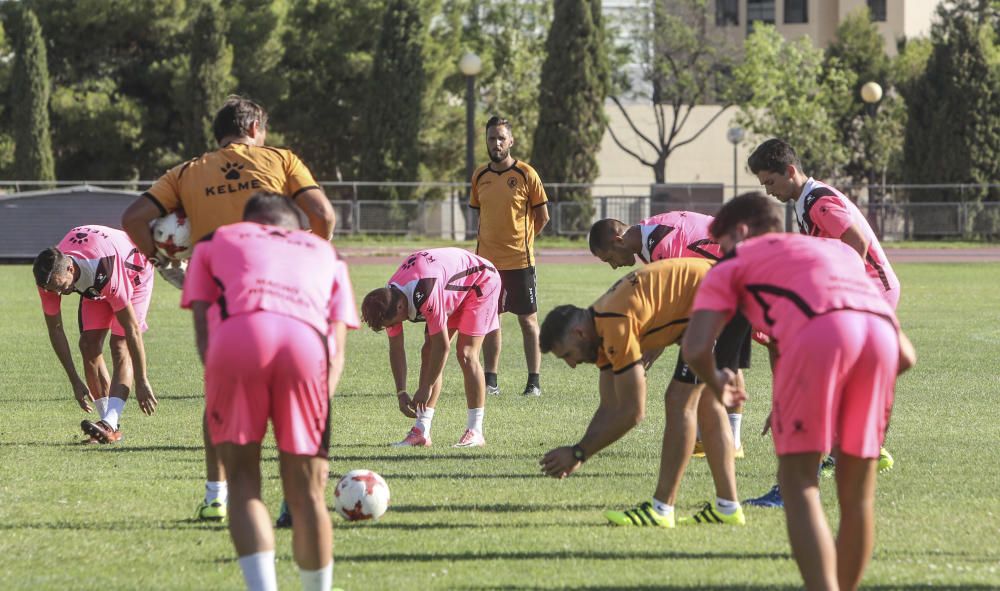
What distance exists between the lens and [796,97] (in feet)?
179

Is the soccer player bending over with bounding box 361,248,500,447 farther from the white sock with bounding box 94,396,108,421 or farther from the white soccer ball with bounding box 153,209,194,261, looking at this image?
the white sock with bounding box 94,396,108,421

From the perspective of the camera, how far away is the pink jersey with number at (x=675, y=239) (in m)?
8.45

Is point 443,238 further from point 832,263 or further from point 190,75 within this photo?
point 832,263

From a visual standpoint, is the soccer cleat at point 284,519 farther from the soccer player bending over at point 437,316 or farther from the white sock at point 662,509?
the soccer player bending over at point 437,316

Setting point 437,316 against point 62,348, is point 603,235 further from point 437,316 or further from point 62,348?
point 62,348

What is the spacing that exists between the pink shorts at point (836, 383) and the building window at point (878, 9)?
70693 mm

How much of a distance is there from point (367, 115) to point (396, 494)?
3894cm

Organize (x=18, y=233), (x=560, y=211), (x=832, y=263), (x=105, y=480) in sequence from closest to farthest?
(x=832, y=263), (x=105, y=480), (x=18, y=233), (x=560, y=211)

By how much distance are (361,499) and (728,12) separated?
6940 centimetres

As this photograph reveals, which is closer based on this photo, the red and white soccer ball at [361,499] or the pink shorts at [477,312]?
the red and white soccer ball at [361,499]

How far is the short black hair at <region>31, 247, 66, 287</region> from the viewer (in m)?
9.39

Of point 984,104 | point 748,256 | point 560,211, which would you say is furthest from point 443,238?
point 748,256

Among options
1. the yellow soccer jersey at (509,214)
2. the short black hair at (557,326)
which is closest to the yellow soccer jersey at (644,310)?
the short black hair at (557,326)

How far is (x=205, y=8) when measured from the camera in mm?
43719
